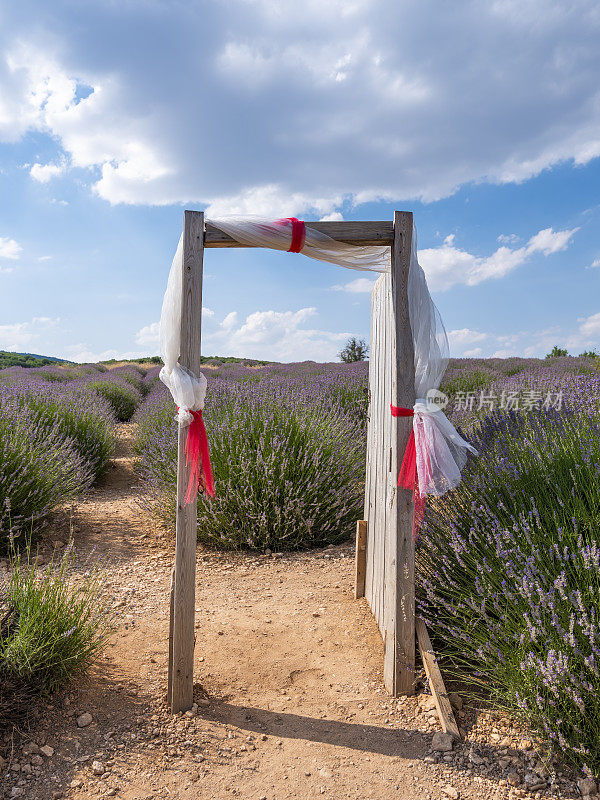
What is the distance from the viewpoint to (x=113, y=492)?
6562mm

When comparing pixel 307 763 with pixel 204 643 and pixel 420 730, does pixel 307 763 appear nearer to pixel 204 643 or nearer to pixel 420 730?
pixel 420 730

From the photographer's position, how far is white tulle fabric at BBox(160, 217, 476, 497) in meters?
2.51

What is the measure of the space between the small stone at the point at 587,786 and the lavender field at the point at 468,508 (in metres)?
0.06

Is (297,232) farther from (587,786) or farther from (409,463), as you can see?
(587,786)

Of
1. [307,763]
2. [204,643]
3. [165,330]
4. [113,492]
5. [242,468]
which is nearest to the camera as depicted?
[307,763]

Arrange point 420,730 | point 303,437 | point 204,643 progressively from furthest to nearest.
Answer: point 303,437
point 204,643
point 420,730

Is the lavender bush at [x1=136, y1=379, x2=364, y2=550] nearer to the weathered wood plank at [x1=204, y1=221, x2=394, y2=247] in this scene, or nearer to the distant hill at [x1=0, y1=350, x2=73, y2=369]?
the weathered wood plank at [x1=204, y1=221, x2=394, y2=247]

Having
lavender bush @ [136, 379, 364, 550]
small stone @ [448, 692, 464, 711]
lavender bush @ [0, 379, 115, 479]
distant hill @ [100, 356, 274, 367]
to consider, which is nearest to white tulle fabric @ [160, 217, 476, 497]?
small stone @ [448, 692, 464, 711]

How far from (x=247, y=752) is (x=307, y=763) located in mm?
249

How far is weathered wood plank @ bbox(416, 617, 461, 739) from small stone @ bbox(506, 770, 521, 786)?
24cm

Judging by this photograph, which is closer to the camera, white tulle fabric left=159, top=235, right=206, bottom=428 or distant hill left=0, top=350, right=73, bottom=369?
white tulle fabric left=159, top=235, right=206, bottom=428

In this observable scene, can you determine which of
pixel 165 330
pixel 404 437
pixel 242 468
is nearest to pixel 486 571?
pixel 404 437

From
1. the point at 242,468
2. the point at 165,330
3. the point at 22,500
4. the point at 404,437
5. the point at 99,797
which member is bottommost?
the point at 99,797

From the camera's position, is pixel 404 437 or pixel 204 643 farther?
pixel 204 643
